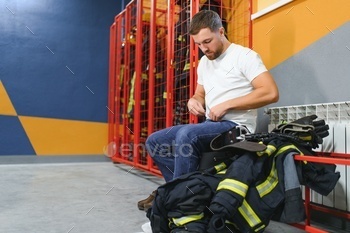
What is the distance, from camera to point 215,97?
183 centimetres

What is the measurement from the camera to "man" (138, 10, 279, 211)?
5.21 ft

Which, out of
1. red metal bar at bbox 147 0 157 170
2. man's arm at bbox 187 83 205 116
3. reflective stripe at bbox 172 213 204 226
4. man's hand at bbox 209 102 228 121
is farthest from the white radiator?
red metal bar at bbox 147 0 157 170

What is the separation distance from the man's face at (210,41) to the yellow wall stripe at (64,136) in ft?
10.4

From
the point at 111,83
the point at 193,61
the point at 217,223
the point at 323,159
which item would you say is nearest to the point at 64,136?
the point at 111,83

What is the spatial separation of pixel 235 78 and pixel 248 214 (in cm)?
74

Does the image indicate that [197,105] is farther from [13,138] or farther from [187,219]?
[13,138]

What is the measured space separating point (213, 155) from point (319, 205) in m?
0.64

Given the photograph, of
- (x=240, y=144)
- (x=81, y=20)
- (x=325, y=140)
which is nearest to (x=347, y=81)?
(x=325, y=140)

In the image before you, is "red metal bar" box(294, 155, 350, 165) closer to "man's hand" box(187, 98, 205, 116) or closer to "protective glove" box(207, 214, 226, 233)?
"protective glove" box(207, 214, 226, 233)

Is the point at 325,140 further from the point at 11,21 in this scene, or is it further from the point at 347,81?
the point at 11,21

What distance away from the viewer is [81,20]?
4.65m

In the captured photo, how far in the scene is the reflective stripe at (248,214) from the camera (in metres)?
1.27

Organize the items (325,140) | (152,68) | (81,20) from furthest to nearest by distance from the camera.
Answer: (81,20) < (152,68) < (325,140)

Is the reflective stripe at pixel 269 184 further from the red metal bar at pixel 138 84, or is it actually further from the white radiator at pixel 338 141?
the red metal bar at pixel 138 84
